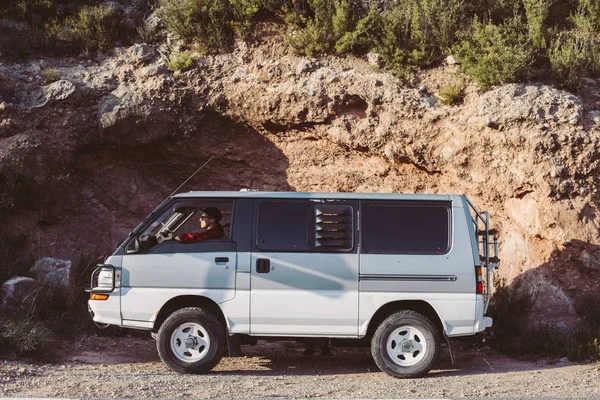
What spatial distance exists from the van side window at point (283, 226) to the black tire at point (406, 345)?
1439 mm

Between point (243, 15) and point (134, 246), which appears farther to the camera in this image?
point (243, 15)

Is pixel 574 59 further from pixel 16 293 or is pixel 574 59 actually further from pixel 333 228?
pixel 16 293

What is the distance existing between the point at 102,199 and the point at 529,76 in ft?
26.2

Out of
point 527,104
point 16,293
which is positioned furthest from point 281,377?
point 527,104

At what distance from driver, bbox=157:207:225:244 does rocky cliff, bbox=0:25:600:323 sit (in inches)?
147

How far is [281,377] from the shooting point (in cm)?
842

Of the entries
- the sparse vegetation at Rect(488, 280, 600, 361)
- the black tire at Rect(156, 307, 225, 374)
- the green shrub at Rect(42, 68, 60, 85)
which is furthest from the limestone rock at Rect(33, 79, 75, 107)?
the sparse vegetation at Rect(488, 280, 600, 361)

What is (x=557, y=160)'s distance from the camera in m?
10.8

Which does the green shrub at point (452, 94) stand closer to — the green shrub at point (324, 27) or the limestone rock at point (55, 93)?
the green shrub at point (324, 27)

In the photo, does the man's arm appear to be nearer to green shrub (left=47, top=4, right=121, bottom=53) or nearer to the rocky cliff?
the rocky cliff

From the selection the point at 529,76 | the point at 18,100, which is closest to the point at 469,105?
the point at 529,76

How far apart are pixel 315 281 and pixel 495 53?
560 cm

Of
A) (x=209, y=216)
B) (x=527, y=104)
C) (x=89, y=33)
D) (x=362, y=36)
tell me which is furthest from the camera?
(x=89, y=33)

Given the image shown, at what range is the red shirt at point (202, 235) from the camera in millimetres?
8547
